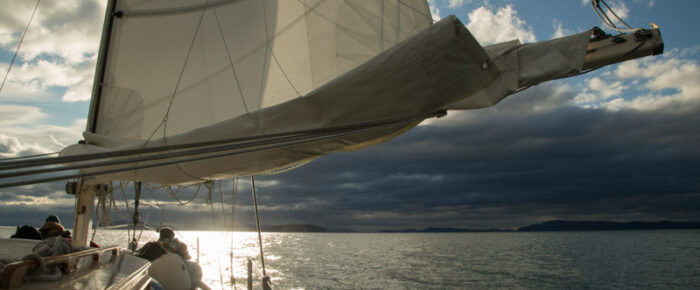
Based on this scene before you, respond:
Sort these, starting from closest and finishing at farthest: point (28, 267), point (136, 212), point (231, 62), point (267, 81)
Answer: point (28, 267), point (267, 81), point (231, 62), point (136, 212)

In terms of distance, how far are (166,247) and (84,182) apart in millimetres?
1765

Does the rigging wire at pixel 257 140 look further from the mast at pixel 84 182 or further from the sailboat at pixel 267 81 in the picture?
the mast at pixel 84 182

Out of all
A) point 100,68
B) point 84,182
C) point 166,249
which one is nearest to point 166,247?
point 166,249

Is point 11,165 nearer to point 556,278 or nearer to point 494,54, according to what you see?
point 494,54

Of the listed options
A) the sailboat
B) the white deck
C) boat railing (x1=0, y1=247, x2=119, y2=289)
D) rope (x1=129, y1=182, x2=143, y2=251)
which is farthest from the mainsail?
rope (x1=129, y1=182, x2=143, y2=251)

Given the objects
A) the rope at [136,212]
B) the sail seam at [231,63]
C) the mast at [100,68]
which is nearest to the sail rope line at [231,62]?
the sail seam at [231,63]

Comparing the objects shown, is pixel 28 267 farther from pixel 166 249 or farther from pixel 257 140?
pixel 166 249

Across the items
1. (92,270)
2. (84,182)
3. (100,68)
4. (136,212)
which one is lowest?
(92,270)

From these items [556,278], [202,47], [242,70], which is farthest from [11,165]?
[556,278]

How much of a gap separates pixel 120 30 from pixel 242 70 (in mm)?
2579

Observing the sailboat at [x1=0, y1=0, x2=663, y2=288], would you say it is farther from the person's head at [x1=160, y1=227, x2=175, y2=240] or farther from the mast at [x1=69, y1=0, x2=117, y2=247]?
the person's head at [x1=160, y1=227, x2=175, y2=240]

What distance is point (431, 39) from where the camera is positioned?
3.19 meters

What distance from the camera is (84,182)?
709 centimetres

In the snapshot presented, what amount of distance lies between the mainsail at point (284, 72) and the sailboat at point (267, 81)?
0.01 meters
